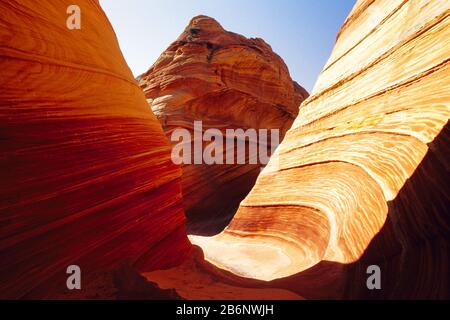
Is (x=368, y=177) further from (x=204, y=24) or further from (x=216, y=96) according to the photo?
(x=204, y=24)

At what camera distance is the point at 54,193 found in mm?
2561

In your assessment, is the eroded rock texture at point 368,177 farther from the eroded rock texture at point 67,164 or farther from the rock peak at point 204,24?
the rock peak at point 204,24

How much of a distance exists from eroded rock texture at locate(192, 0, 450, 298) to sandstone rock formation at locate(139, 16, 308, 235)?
17.3ft

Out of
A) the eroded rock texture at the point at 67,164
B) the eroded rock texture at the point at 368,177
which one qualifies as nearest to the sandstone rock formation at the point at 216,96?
the eroded rock texture at the point at 368,177

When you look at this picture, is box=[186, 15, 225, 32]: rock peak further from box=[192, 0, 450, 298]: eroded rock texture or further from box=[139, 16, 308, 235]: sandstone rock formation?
box=[192, 0, 450, 298]: eroded rock texture

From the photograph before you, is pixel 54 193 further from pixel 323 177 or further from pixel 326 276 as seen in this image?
pixel 323 177

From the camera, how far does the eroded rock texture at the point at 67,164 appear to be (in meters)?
2.31

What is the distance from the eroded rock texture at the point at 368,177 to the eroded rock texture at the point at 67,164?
196 centimetres

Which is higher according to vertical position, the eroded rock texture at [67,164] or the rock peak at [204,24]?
the rock peak at [204,24]

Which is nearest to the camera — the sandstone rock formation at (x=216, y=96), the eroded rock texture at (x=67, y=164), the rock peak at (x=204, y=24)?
the eroded rock texture at (x=67, y=164)

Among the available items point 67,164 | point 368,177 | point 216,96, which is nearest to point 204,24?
point 216,96

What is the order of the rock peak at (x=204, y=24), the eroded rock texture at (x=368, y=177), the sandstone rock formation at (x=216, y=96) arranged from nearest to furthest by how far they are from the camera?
the eroded rock texture at (x=368, y=177), the sandstone rock formation at (x=216, y=96), the rock peak at (x=204, y=24)

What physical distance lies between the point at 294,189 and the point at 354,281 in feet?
9.76
